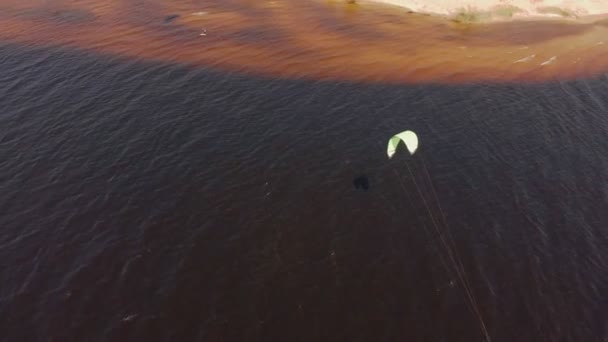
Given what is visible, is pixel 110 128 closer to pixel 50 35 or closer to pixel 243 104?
pixel 243 104

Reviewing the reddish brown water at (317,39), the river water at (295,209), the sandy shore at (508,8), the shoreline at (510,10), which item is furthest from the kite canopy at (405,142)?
the sandy shore at (508,8)

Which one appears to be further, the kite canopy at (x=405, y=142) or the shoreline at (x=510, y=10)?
the shoreline at (x=510, y=10)

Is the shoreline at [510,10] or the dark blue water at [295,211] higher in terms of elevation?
the shoreline at [510,10]

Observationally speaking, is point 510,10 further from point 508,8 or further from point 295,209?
point 295,209

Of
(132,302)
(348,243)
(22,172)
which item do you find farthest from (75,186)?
(348,243)

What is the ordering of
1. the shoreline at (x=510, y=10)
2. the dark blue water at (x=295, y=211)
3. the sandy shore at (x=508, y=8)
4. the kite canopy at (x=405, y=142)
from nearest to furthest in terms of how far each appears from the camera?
the dark blue water at (x=295, y=211) < the kite canopy at (x=405, y=142) < the shoreline at (x=510, y=10) < the sandy shore at (x=508, y=8)

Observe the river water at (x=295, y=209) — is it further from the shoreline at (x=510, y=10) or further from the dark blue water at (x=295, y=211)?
the shoreline at (x=510, y=10)
